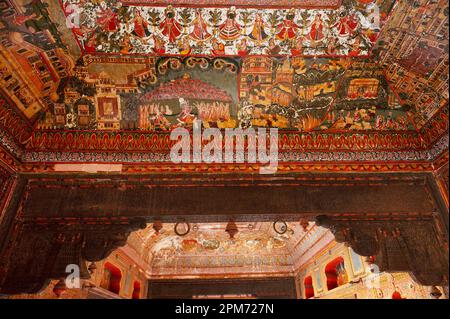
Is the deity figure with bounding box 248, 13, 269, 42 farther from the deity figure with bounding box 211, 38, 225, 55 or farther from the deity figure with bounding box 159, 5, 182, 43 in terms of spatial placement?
the deity figure with bounding box 159, 5, 182, 43

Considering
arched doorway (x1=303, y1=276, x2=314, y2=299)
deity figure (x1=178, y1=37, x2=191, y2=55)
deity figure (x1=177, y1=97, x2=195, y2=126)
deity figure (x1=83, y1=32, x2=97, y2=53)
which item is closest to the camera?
deity figure (x1=83, y1=32, x2=97, y2=53)

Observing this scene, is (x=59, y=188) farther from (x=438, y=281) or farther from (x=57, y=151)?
(x=438, y=281)

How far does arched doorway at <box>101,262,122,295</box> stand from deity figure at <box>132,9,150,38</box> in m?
4.93

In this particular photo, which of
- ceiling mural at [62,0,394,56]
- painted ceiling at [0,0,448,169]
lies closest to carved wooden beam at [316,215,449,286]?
painted ceiling at [0,0,448,169]

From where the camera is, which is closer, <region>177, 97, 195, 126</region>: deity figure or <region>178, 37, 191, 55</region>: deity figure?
<region>178, 37, 191, 55</region>: deity figure

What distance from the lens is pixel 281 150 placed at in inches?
175

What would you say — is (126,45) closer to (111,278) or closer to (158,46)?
(158,46)

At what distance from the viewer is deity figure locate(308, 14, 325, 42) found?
12.2 feet

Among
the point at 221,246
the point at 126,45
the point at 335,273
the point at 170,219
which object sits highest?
the point at 126,45

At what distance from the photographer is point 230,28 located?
12.4 feet

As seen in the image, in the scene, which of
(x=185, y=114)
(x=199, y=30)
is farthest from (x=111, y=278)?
(x=199, y=30)

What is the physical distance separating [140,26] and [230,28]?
1.02 meters

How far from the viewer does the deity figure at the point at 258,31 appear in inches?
147

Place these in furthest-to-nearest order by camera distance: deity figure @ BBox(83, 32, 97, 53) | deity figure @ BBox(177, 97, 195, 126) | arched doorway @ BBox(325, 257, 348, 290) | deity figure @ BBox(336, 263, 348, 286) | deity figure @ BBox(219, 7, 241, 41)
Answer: arched doorway @ BBox(325, 257, 348, 290) → deity figure @ BBox(336, 263, 348, 286) → deity figure @ BBox(177, 97, 195, 126) → deity figure @ BBox(83, 32, 97, 53) → deity figure @ BBox(219, 7, 241, 41)
